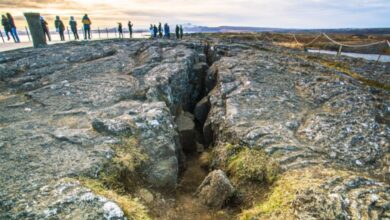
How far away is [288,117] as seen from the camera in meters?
8.11

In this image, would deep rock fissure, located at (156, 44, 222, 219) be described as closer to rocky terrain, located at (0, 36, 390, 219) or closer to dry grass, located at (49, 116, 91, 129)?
rocky terrain, located at (0, 36, 390, 219)

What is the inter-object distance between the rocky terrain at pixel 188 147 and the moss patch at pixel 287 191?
0.02 meters

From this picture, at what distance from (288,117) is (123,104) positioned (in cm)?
579

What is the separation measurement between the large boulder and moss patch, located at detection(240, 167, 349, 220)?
0.69 meters

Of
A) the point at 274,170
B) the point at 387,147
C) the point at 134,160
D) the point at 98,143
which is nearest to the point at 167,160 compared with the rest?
the point at 134,160

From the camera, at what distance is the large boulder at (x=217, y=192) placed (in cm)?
586

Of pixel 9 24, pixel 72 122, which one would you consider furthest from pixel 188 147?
pixel 9 24

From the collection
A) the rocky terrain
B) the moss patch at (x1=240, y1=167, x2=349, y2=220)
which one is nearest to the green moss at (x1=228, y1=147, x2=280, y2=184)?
the rocky terrain

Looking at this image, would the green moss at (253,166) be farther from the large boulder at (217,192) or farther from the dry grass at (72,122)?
the dry grass at (72,122)

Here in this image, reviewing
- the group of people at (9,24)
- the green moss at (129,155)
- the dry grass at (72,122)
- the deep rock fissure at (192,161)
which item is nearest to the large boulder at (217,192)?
the deep rock fissure at (192,161)

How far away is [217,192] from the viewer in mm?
5965

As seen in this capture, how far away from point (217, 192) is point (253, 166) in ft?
3.89

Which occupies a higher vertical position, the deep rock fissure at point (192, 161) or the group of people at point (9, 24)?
the group of people at point (9, 24)

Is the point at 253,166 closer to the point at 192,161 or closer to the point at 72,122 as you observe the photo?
the point at 192,161
